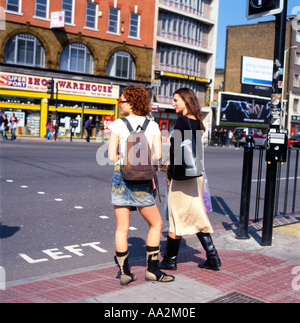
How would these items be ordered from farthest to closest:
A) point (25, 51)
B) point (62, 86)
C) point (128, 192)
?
1. point (62, 86)
2. point (25, 51)
3. point (128, 192)

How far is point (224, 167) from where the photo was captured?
1653 centimetres

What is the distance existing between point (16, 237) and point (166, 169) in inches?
100

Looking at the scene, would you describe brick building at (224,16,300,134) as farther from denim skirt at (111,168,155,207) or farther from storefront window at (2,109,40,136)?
denim skirt at (111,168,155,207)

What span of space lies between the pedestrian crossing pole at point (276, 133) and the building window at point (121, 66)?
1230 inches

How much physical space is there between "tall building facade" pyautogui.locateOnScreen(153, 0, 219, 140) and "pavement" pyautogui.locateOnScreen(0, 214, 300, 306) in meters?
32.6

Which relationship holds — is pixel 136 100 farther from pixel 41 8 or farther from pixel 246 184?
pixel 41 8

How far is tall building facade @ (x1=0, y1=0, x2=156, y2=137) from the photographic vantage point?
30.3 metres

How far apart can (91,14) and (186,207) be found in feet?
107

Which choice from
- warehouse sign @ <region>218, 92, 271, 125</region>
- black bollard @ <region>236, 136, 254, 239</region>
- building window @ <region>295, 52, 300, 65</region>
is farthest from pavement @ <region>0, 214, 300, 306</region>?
building window @ <region>295, 52, 300, 65</region>

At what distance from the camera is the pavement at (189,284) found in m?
3.76

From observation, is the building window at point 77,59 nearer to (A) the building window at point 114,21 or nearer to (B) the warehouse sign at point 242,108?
(A) the building window at point 114,21

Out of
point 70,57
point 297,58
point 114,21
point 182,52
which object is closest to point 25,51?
point 70,57

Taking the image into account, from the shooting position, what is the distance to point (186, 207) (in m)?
4.47

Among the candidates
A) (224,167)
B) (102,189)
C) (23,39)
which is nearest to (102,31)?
(23,39)
